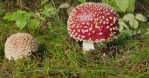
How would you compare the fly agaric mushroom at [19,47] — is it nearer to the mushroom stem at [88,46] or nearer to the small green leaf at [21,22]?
the small green leaf at [21,22]

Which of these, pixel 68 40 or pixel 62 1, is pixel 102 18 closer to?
pixel 68 40

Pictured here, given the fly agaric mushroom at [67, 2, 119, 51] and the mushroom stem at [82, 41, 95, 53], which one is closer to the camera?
the fly agaric mushroom at [67, 2, 119, 51]

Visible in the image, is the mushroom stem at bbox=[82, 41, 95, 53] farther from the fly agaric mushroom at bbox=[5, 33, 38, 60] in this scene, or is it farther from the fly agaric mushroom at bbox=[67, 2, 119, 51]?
the fly agaric mushroom at bbox=[5, 33, 38, 60]

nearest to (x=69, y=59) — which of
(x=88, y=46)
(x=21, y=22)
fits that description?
(x=88, y=46)

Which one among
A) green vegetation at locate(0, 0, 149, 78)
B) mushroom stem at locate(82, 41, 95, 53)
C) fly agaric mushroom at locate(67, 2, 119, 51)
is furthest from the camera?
mushroom stem at locate(82, 41, 95, 53)

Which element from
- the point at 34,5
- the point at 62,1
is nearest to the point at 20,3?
the point at 34,5

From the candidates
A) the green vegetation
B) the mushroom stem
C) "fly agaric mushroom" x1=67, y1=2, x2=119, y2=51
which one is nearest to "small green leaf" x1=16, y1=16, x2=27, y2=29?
the green vegetation

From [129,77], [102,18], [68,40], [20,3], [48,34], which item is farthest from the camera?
[20,3]
